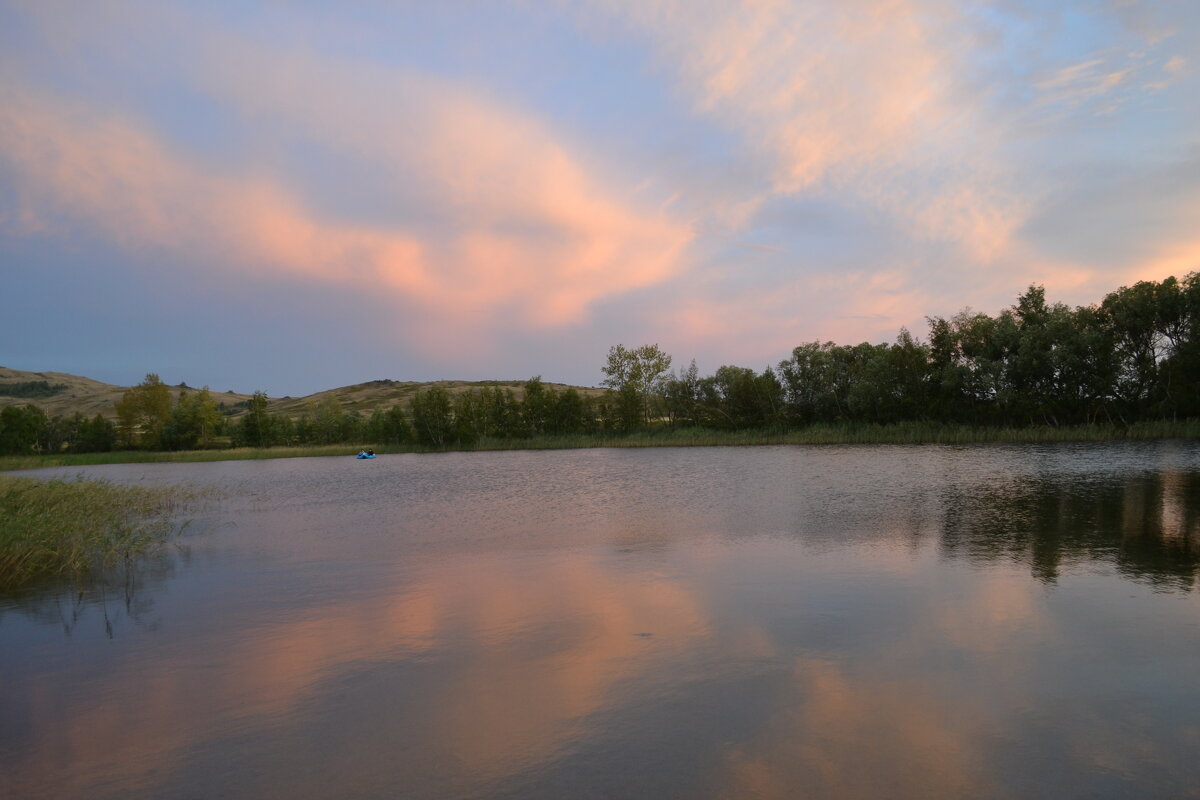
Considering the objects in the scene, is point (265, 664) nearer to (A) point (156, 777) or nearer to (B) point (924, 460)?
(A) point (156, 777)

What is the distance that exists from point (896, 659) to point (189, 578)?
13598 mm

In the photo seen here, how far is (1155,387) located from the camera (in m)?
46.4

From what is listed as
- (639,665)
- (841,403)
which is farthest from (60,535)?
(841,403)

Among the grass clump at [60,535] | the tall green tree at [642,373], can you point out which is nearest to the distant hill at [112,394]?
the tall green tree at [642,373]

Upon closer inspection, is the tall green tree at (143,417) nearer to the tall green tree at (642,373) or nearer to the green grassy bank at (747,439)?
the green grassy bank at (747,439)

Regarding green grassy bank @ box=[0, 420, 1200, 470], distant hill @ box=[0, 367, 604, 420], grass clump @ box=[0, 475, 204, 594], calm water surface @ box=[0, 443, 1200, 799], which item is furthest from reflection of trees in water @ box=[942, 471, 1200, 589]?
distant hill @ box=[0, 367, 604, 420]

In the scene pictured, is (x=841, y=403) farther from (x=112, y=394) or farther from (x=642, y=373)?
(x=112, y=394)

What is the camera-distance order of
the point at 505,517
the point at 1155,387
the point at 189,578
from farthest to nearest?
the point at 1155,387
the point at 505,517
the point at 189,578

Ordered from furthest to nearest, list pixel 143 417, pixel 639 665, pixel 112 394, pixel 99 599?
pixel 112 394 → pixel 143 417 → pixel 99 599 → pixel 639 665

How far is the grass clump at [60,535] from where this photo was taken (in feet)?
42.9

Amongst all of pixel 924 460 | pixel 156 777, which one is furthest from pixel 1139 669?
pixel 924 460

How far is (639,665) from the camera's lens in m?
7.60

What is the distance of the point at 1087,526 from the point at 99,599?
20740mm

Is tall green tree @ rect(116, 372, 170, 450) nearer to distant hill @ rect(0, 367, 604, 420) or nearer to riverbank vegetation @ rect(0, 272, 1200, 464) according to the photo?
riverbank vegetation @ rect(0, 272, 1200, 464)
